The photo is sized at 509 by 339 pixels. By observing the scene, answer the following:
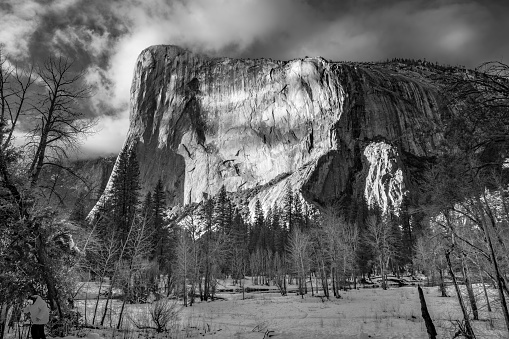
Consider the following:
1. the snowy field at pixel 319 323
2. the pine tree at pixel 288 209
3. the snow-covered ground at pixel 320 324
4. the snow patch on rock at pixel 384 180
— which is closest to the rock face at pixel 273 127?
the snow patch on rock at pixel 384 180

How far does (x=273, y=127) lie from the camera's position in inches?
4461

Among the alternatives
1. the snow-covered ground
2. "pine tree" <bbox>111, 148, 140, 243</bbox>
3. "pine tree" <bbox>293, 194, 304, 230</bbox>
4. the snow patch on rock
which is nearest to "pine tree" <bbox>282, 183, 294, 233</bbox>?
"pine tree" <bbox>293, 194, 304, 230</bbox>

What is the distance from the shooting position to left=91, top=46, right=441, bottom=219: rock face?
9750 centimetres

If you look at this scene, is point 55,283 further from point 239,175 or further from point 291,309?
point 239,175

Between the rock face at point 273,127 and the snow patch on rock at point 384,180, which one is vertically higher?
the rock face at point 273,127

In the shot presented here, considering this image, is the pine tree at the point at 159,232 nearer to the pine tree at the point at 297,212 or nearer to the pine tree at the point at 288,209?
the pine tree at the point at 297,212

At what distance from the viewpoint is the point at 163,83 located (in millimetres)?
130000

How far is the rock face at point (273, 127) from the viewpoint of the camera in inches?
3839

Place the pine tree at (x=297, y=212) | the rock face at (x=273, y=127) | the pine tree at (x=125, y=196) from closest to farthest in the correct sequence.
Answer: the pine tree at (x=125, y=196), the pine tree at (x=297, y=212), the rock face at (x=273, y=127)

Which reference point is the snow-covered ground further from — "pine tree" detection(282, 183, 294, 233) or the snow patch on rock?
the snow patch on rock

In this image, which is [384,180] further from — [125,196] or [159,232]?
[125,196]

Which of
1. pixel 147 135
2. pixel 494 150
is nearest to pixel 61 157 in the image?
pixel 494 150

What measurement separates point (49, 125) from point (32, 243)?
144 inches

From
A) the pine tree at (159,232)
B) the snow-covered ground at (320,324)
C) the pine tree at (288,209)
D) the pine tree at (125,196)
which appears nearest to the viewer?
the snow-covered ground at (320,324)
